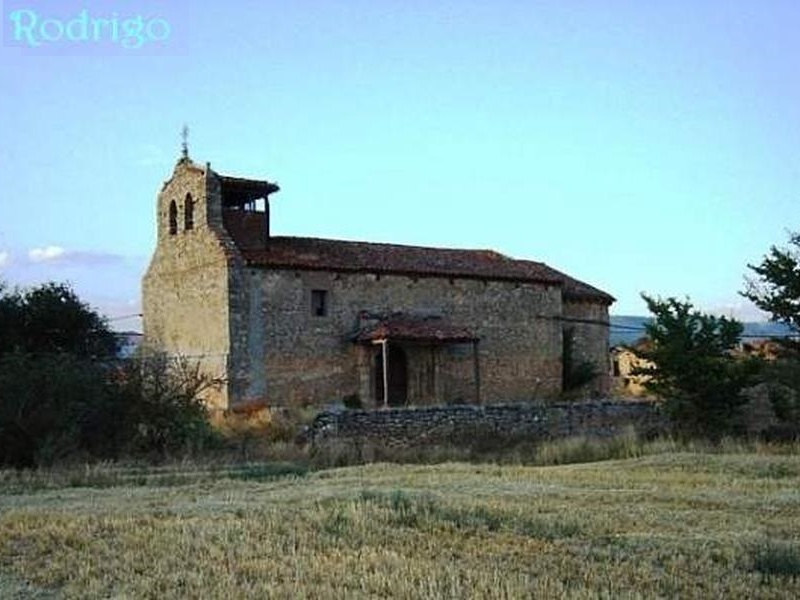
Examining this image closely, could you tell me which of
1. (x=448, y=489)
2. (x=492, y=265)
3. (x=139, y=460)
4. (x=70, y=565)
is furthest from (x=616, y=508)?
(x=492, y=265)

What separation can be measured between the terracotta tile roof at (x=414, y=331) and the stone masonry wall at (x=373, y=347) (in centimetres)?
46

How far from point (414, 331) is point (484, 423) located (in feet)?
18.8

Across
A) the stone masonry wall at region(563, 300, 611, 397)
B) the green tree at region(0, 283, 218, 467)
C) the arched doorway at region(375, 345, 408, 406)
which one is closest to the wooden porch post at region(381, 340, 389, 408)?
the arched doorway at region(375, 345, 408, 406)

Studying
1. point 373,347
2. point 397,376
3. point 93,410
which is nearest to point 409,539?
point 93,410

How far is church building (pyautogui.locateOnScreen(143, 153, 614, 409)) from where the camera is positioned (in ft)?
108

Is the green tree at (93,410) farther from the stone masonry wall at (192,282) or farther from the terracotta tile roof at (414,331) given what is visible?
the terracotta tile roof at (414,331)

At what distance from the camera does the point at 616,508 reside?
41.2 ft

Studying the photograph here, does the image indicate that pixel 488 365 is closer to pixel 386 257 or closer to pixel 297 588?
pixel 386 257

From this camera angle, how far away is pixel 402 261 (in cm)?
3644

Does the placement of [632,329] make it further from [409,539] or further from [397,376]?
[409,539]

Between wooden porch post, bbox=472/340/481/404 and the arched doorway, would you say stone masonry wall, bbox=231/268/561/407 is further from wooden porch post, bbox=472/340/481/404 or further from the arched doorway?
the arched doorway

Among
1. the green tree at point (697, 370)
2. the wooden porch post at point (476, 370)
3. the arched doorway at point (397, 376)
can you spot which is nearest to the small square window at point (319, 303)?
the arched doorway at point (397, 376)

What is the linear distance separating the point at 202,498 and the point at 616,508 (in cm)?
575

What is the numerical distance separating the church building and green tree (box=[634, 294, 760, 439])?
23.1 feet
